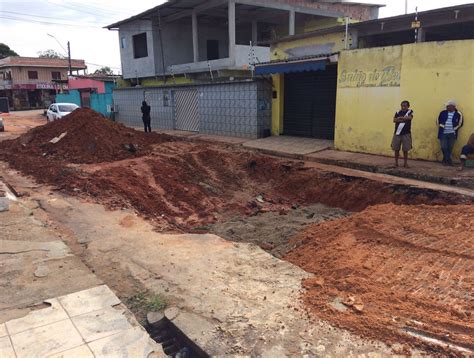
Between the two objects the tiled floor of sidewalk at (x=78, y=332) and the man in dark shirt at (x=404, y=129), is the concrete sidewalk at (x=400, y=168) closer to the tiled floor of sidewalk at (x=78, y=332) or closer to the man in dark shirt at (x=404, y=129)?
the man in dark shirt at (x=404, y=129)

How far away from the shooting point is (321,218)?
778cm

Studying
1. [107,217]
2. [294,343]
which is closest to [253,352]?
[294,343]

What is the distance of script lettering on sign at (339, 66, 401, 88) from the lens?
1041 cm

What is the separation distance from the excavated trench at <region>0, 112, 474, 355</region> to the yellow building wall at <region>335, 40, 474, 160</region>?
2436 millimetres

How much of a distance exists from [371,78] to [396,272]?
777cm

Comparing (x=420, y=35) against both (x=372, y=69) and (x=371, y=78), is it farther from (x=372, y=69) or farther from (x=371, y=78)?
(x=371, y=78)

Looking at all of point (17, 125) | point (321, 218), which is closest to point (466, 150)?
point (321, 218)

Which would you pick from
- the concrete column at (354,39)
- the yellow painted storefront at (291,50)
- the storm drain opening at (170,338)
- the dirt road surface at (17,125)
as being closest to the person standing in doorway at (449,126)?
the concrete column at (354,39)

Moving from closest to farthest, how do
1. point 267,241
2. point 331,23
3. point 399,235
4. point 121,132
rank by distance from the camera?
point 399,235
point 267,241
point 121,132
point 331,23

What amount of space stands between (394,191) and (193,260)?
4.90 m

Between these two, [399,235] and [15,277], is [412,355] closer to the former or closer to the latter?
[399,235]

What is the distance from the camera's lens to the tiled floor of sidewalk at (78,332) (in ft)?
10.9

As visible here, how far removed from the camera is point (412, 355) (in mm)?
3113

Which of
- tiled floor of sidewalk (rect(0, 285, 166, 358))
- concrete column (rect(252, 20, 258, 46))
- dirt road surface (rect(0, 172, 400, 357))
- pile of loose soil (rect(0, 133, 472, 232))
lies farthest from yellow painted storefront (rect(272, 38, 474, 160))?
concrete column (rect(252, 20, 258, 46))
